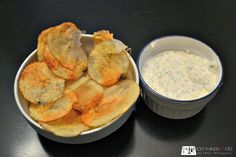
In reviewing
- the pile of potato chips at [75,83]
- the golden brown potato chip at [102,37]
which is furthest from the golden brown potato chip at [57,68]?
the golden brown potato chip at [102,37]

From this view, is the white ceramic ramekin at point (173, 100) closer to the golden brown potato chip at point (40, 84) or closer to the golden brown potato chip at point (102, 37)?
the golden brown potato chip at point (102, 37)

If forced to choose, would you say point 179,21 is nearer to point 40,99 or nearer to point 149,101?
point 149,101

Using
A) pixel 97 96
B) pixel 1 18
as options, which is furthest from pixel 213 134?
pixel 1 18

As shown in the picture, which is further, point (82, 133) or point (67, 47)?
point (67, 47)

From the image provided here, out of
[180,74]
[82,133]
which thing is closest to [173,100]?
[180,74]
